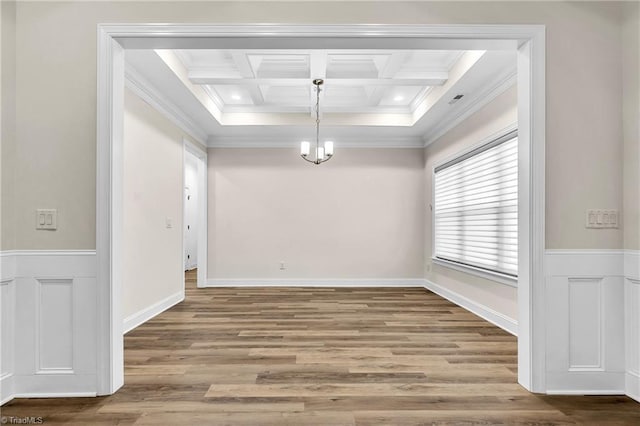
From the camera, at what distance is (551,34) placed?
243cm

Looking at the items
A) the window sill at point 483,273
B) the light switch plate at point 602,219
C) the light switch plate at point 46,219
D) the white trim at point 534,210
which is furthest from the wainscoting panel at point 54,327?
the window sill at point 483,273

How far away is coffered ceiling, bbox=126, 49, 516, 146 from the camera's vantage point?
3.84 metres

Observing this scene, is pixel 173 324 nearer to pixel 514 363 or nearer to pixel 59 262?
pixel 59 262

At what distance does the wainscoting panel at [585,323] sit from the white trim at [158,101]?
3.98 m

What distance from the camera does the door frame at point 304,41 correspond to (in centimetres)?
237

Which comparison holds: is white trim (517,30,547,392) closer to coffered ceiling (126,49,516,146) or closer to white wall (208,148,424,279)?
coffered ceiling (126,49,516,146)

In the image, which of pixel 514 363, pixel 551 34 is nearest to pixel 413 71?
pixel 551 34

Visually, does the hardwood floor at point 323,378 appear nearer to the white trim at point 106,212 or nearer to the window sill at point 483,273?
the white trim at point 106,212

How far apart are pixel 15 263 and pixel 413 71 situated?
13.6 ft

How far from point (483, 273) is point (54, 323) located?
4.07 metres

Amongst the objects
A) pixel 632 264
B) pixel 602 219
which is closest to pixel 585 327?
pixel 632 264

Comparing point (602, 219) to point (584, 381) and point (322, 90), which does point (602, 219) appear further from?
point (322, 90)

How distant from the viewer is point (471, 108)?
462 cm

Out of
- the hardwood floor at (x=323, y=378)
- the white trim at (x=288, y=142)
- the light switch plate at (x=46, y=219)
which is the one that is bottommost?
the hardwood floor at (x=323, y=378)
